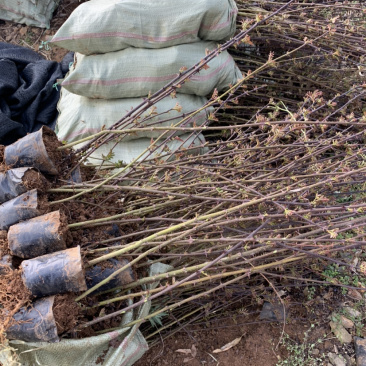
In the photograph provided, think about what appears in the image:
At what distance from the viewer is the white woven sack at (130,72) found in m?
2.24

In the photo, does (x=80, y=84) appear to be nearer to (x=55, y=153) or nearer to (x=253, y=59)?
(x=55, y=153)

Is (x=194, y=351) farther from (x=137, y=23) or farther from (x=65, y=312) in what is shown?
(x=137, y=23)

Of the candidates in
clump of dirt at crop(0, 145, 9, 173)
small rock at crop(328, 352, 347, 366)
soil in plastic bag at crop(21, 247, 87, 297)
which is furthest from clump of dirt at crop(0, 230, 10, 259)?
small rock at crop(328, 352, 347, 366)

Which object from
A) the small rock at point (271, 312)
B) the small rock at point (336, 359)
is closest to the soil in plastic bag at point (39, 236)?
the small rock at point (271, 312)

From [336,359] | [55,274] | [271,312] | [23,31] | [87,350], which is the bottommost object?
[336,359]

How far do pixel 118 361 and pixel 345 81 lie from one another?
8.21 feet

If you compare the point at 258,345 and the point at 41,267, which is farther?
the point at 258,345

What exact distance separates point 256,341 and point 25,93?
247cm

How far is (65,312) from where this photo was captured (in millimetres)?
1229

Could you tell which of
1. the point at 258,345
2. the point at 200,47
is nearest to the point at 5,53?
the point at 200,47

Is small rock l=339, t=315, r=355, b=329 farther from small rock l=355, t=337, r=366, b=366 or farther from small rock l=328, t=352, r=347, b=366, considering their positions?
small rock l=328, t=352, r=347, b=366

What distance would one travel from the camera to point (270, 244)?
1301mm

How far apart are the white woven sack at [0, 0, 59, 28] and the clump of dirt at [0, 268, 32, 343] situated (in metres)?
3.62

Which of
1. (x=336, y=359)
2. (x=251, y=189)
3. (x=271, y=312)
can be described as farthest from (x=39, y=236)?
(x=336, y=359)
